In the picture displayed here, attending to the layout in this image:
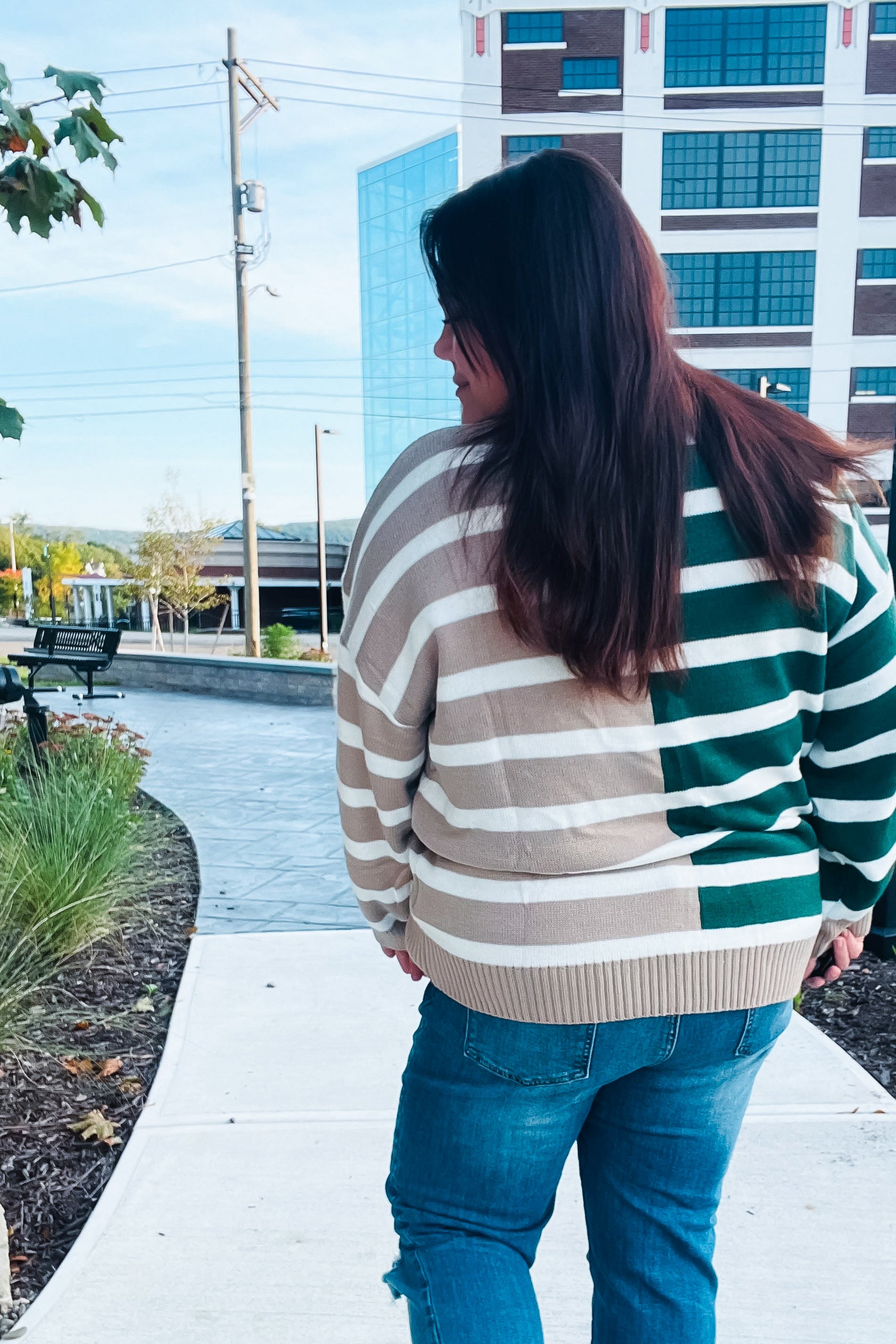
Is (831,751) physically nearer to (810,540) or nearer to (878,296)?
(810,540)

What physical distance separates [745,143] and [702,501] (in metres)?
39.4

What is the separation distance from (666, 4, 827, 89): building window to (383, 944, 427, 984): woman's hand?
3985 centimetres

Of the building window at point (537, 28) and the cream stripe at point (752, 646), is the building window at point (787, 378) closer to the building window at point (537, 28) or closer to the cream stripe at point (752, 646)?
the building window at point (537, 28)

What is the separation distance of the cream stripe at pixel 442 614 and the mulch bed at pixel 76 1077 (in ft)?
4.97

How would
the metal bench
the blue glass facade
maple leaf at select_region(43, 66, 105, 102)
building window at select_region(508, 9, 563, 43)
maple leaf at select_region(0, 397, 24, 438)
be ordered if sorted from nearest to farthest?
maple leaf at select_region(43, 66, 105, 102) < maple leaf at select_region(0, 397, 24, 438) < the metal bench < building window at select_region(508, 9, 563, 43) < the blue glass facade

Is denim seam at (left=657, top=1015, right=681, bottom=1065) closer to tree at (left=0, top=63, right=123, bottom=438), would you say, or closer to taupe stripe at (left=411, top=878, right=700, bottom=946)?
taupe stripe at (left=411, top=878, right=700, bottom=946)

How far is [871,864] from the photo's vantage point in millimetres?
1201

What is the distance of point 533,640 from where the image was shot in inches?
39.6

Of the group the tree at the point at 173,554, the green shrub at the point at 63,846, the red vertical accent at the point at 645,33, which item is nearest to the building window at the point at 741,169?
the red vertical accent at the point at 645,33

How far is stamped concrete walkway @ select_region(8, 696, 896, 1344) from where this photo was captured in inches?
69.7

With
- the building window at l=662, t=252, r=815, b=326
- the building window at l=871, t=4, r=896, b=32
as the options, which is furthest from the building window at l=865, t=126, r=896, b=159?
the building window at l=662, t=252, r=815, b=326

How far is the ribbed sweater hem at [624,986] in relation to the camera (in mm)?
1027

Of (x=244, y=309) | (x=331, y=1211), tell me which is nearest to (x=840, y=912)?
(x=331, y=1211)

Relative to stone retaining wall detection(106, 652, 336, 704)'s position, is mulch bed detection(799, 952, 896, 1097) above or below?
above
